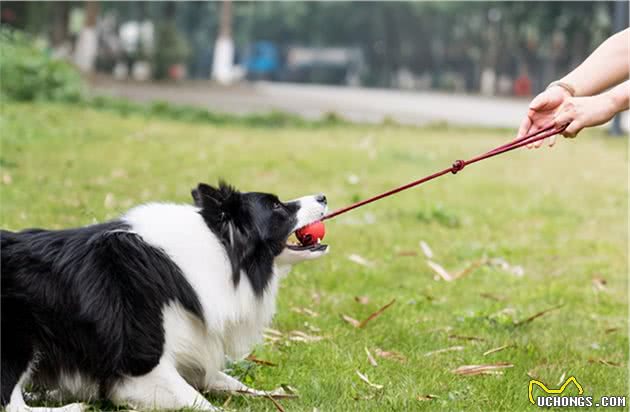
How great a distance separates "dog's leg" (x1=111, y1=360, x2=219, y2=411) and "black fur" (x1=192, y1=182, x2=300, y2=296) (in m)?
0.49

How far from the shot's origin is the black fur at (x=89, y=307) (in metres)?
3.61

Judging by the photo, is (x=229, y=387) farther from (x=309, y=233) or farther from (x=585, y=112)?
(x=585, y=112)

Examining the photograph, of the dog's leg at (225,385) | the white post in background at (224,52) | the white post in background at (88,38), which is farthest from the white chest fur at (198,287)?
the white post in background at (224,52)

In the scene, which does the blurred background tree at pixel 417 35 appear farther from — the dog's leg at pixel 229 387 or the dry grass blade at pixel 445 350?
the dog's leg at pixel 229 387

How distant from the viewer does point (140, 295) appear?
3633mm

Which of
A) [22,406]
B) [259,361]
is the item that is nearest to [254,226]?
[259,361]

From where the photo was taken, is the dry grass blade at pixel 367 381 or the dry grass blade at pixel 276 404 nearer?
the dry grass blade at pixel 276 404

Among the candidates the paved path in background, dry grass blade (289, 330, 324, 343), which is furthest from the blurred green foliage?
dry grass blade (289, 330, 324, 343)

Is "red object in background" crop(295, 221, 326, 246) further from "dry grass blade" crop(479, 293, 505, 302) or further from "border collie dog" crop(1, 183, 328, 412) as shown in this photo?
"dry grass blade" crop(479, 293, 505, 302)

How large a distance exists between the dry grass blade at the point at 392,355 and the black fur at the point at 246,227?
1.15 metres

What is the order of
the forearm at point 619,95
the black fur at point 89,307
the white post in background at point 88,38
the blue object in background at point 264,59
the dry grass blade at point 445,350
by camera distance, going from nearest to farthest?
the black fur at point 89,307 < the forearm at point 619,95 < the dry grass blade at point 445,350 < the white post in background at point 88,38 < the blue object in background at point 264,59

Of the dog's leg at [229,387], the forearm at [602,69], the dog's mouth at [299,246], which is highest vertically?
the forearm at [602,69]

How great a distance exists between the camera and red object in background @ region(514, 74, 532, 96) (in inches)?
1873

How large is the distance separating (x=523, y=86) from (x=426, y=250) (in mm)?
42566
